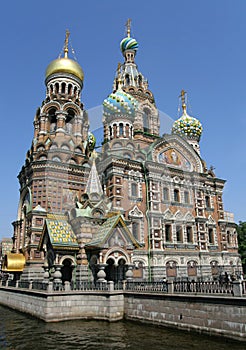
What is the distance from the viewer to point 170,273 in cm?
2392

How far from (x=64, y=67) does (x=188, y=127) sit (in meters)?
14.6

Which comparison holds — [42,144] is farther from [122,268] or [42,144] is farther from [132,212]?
[122,268]

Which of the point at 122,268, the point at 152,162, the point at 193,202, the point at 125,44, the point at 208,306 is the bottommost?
the point at 208,306

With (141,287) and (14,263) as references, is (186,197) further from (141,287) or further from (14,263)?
(14,263)

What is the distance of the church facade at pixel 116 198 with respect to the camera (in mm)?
17734

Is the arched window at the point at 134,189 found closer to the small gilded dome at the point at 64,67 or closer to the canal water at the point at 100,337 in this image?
the canal water at the point at 100,337

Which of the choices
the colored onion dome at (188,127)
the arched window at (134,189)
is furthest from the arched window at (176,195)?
the colored onion dome at (188,127)

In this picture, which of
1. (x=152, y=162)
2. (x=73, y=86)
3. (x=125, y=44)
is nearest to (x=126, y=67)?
(x=125, y=44)

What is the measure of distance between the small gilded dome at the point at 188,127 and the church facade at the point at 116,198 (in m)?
3.51

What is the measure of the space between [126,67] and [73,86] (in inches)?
349

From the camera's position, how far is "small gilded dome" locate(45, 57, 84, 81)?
29.7 metres

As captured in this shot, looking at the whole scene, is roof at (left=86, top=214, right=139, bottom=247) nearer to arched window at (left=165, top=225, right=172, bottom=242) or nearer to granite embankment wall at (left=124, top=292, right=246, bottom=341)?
granite embankment wall at (left=124, top=292, right=246, bottom=341)

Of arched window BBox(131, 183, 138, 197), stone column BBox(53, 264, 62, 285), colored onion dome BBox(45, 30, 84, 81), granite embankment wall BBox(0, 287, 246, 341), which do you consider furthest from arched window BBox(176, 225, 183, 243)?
colored onion dome BBox(45, 30, 84, 81)

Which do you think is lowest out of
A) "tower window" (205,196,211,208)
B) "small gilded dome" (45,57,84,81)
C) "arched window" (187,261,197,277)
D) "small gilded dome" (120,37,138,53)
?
"arched window" (187,261,197,277)
